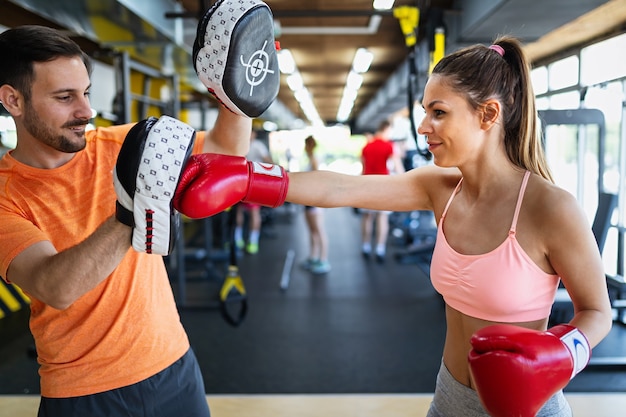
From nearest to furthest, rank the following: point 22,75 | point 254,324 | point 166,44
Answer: point 22,75
point 254,324
point 166,44

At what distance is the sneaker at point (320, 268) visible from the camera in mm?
6145

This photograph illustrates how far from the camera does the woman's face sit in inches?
48.6

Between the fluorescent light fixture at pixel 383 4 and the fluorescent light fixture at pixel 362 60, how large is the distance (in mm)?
3173

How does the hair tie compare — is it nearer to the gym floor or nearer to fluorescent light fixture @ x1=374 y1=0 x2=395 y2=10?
the gym floor

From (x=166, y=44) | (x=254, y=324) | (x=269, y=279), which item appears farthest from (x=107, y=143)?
(x=269, y=279)

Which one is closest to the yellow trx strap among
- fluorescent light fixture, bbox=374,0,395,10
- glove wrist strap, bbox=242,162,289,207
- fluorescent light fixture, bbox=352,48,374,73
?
fluorescent light fixture, bbox=374,0,395,10

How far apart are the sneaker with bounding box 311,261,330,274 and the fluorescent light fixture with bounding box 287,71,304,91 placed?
3.93 metres

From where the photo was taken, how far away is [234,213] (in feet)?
13.4

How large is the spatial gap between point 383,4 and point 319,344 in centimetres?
245

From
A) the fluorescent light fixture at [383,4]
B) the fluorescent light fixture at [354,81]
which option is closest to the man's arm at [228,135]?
the fluorescent light fixture at [383,4]

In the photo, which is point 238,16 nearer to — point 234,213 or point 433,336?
point 234,213

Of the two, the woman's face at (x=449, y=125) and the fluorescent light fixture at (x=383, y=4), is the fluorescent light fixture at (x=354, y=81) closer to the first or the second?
the fluorescent light fixture at (x=383, y=4)

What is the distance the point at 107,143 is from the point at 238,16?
0.55 metres

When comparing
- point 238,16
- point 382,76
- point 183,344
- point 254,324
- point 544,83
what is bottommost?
point 254,324
